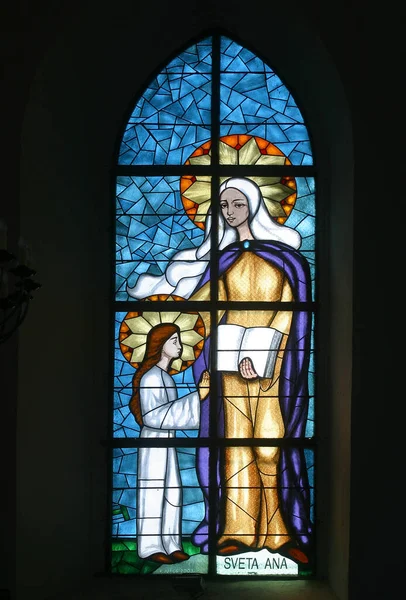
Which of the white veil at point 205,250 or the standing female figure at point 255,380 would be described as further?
the white veil at point 205,250

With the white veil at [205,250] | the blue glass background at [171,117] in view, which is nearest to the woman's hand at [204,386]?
the white veil at [205,250]

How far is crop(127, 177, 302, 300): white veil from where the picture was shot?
15.9 feet

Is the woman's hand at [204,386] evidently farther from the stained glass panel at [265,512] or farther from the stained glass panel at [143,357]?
the stained glass panel at [265,512]

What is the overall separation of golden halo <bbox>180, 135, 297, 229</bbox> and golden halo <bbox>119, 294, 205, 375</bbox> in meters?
0.49

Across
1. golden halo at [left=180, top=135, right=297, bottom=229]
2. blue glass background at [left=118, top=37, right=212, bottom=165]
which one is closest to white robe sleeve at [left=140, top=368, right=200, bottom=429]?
golden halo at [left=180, top=135, right=297, bottom=229]

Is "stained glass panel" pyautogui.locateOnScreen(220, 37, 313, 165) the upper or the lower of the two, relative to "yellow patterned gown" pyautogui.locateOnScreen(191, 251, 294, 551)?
upper

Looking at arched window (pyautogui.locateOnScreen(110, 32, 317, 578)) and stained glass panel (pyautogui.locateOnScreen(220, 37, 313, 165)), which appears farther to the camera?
stained glass panel (pyautogui.locateOnScreen(220, 37, 313, 165))

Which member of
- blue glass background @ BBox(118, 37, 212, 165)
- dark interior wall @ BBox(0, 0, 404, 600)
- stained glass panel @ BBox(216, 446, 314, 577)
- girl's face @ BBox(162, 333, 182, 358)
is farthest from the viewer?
blue glass background @ BBox(118, 37, 212, 165)

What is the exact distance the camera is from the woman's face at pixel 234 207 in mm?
4867

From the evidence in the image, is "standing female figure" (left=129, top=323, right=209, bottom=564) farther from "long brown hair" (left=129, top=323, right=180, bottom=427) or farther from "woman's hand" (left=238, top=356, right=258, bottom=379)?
"woman's hand" (left=238, top=356, right=258, bottom=379)

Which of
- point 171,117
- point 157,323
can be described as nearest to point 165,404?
point 157,323
